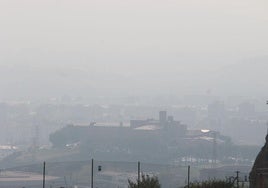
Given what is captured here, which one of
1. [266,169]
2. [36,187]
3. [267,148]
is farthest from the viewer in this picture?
[36,187]

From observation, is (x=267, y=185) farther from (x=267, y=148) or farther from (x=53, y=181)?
(x=53, y=181)

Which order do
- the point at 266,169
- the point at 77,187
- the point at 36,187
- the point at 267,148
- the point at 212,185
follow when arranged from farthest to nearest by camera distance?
the point at 77,187 < the point at 36,187 < the point at 267,148 < the point at 266,169 < the point at 212,185

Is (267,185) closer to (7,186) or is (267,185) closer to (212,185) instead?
(212,185)

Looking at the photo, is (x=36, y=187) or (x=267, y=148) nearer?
(x=267, y=148)

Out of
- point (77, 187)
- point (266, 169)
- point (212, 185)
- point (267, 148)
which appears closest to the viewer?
point (212, 185)

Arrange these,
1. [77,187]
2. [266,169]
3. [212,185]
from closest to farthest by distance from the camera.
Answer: [212,185] → [266,169] → [77,187]

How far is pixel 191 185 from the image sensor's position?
39.4m

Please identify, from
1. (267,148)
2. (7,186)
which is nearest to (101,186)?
(7,186)

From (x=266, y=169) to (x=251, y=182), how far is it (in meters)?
1.16

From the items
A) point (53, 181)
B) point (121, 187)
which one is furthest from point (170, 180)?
point (53, 181)

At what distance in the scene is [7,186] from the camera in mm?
182750

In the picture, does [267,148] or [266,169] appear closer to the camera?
[266,169]

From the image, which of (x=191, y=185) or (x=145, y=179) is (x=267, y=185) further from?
(x=145, y=179)

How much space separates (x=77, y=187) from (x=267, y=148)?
14264cm
